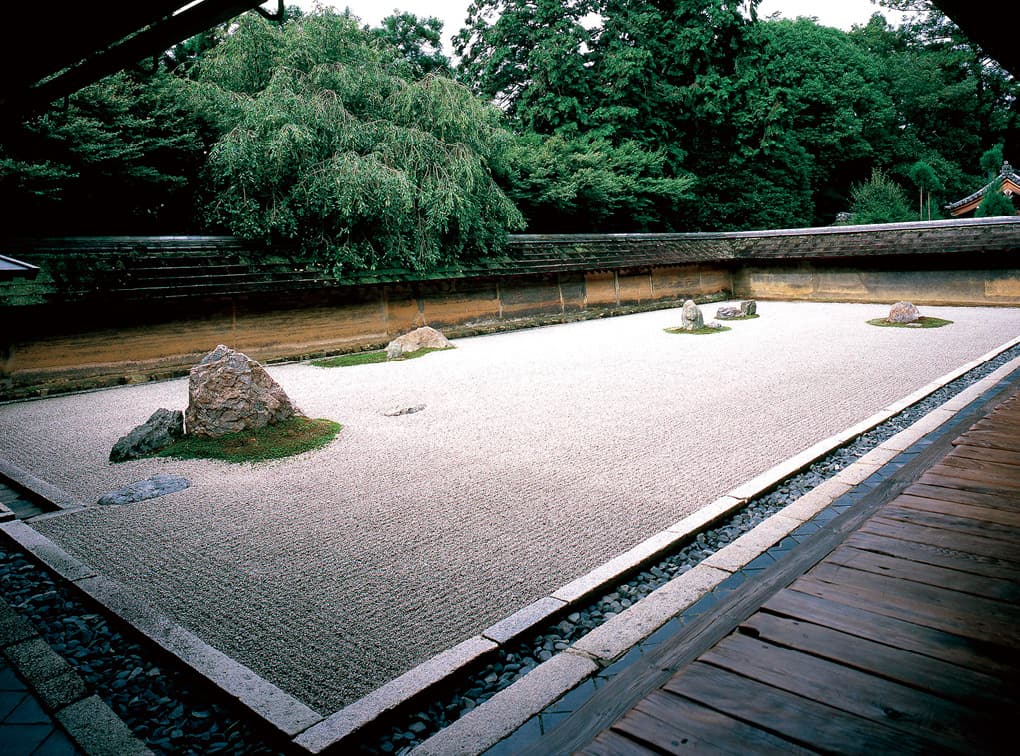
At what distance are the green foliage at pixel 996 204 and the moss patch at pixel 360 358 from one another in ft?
59.7

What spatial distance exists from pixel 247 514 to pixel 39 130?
10.4 m

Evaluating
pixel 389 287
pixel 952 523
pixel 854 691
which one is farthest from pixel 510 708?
pixel 389 287

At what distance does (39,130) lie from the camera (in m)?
10.8

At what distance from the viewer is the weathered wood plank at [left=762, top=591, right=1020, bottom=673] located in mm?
1780

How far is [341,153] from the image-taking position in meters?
11.5

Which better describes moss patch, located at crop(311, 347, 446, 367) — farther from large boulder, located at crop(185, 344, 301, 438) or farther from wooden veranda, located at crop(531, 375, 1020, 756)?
wooden veranda, located at crop(531, 375, 1020, 756)

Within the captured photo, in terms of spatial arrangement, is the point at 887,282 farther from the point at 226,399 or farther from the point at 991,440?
the point at 226,399

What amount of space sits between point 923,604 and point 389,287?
1157 centimetres

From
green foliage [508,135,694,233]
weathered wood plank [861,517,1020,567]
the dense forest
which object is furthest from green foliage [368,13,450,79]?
weathered wood plank [861,517,1020,567]

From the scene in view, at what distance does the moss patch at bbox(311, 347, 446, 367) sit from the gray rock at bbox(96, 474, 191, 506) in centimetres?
570

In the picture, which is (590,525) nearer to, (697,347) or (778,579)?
(778,579)

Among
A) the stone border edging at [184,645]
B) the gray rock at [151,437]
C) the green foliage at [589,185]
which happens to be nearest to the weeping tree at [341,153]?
the green foliage at [589,185]

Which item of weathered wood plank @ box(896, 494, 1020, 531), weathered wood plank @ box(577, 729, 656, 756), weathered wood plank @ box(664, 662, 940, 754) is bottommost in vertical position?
weathered wood plank @ box(577, 729, 656, 756)

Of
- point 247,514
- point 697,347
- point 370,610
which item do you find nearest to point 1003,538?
point 370,610
